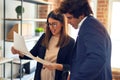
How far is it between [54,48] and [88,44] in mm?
827

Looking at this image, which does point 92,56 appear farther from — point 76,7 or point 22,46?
point 22,46

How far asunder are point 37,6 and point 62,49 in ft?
6.23

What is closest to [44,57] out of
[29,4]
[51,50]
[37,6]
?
[51,50]

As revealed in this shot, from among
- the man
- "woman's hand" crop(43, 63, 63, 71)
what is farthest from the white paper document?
the man

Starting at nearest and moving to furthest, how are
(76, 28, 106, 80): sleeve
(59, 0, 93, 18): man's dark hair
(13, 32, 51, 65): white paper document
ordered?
Answer: (76, 28, 106, 80): sleeve, (59, 0, 93, 18): man's dark hair, (13, 32, 51, 65): white paper document

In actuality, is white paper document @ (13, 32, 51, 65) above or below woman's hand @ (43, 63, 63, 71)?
above

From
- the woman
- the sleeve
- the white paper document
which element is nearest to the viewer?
the sleeve

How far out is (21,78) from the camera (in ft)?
9.16

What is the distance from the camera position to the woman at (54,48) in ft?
6.29

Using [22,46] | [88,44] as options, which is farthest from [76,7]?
[22,46]

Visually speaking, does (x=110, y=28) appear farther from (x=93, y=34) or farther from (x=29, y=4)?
(x=93, y=34)

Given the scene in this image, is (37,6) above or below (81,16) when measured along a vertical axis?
above

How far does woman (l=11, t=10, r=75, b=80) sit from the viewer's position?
1917 mm

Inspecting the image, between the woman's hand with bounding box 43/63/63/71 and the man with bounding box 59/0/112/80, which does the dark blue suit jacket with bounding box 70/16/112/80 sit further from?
the woman's hand with bounding box 43/63/63/71
